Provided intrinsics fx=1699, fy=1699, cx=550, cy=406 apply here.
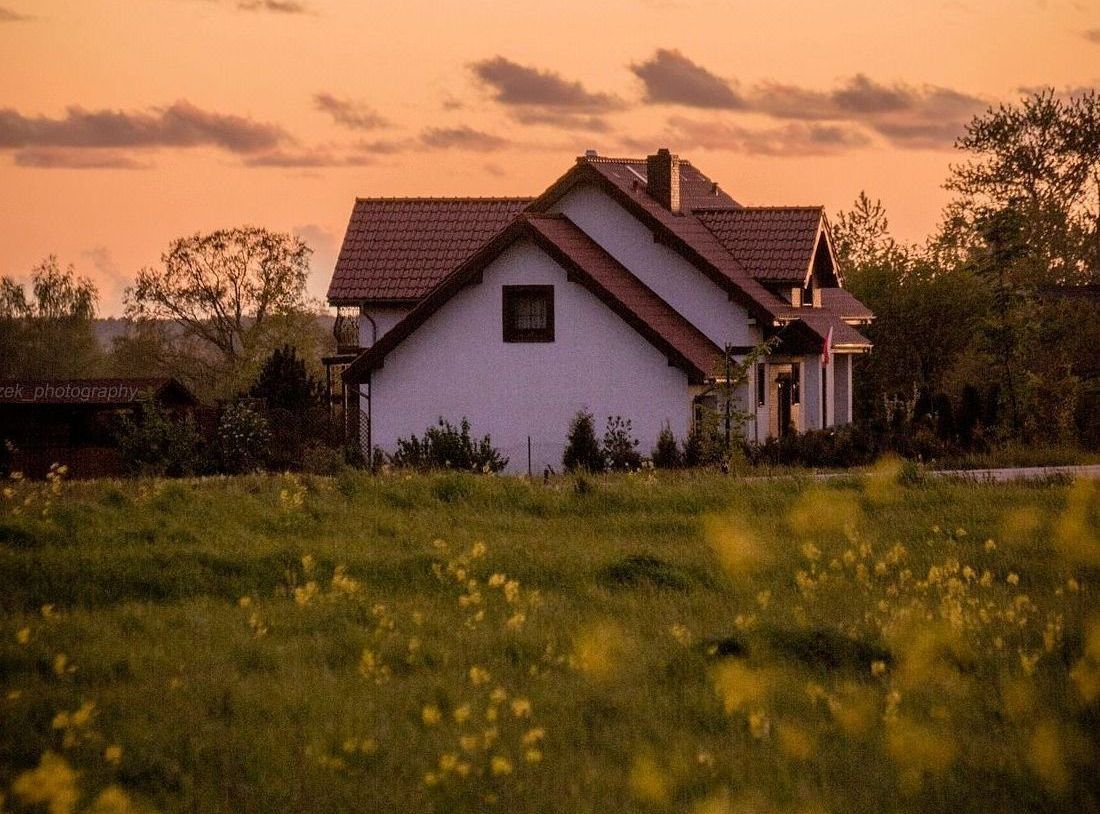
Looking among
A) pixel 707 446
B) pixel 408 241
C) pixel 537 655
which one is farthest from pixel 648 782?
pixel 408 241

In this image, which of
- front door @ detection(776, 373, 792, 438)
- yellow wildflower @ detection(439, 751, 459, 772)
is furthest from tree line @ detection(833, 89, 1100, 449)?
yellow wildflower @ detection(439, 751, 459, 772)

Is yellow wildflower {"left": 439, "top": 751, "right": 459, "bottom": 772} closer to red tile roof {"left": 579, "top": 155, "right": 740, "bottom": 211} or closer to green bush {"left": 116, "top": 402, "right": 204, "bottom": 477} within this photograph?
green bush {"left": 116, "top": 402, "right": 204, "bottom": 477}

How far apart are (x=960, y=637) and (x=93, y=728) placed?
5670mm

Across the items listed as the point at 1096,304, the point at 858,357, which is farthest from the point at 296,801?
the point at 858,357

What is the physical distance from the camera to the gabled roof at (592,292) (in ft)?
116

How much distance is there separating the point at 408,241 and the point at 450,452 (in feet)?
33.0

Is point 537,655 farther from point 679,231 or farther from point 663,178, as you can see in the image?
point 663,178

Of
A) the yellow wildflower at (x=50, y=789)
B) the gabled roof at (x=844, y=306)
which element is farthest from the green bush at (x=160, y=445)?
the yellow wildflower at (x=50, y=789)

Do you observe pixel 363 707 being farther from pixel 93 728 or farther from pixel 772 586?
pixel 772 586

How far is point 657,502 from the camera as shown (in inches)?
691

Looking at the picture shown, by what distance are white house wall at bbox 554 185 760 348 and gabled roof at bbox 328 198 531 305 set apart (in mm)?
2625

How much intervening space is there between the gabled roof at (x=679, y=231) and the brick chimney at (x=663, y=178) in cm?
21

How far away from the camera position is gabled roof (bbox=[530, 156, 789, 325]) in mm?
38375

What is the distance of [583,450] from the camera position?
3372cm
